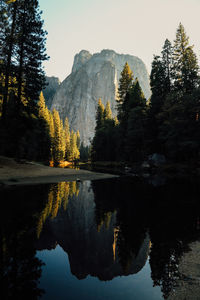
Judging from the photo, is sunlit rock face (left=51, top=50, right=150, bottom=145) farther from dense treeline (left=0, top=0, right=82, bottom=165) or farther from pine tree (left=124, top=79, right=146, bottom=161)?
dense treeline (left=0, top=0, right=82, bottom=165)

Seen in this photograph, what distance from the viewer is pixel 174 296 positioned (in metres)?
2.34

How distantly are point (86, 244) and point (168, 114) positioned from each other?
31839 mm

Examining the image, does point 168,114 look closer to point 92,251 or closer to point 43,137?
point 43,137

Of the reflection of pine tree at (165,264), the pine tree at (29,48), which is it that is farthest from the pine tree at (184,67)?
the reflection of pine tree at (165,264)

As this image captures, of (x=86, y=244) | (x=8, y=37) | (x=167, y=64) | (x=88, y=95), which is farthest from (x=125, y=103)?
(x=88, y=95)

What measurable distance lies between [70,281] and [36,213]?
3760 millimetres

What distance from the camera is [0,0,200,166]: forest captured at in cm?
1933

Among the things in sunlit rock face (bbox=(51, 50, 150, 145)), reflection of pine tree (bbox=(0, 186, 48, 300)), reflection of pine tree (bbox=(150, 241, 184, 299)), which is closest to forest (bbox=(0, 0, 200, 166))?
reflection of pine tree (bbox=(0, 186, 48, 300))

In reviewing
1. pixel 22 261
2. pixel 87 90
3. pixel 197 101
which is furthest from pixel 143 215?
pixel 87 90

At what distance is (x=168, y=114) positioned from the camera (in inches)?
1266

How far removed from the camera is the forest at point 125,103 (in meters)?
19.3

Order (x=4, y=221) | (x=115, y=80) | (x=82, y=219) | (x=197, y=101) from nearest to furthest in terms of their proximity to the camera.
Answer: (x=4, y=221) → (x=82, y=219) → (x=197, y=101) → (x=115, y=80)

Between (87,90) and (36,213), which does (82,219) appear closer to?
(36,213)

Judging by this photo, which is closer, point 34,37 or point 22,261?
point 22,261
